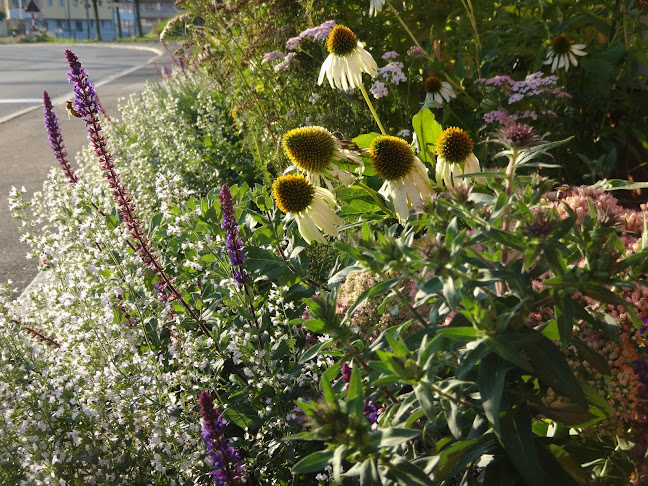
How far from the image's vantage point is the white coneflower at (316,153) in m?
2.18

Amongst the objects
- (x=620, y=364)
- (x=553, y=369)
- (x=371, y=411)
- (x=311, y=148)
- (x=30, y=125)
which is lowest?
(x=30, y=125)

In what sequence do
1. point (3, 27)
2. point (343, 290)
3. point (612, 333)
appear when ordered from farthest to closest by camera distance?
1. point (3, 27)
2. point (343, 290)
3. point (612, 333)

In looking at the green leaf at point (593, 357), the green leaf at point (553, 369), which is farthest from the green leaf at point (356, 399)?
the green leaf at point (593, 357)

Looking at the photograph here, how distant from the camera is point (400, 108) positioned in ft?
13.0

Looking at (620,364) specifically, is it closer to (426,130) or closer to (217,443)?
(217,443)

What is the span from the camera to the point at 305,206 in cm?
209

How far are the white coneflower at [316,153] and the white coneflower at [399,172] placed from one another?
0.14 m

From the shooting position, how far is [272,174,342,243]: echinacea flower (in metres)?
2.05

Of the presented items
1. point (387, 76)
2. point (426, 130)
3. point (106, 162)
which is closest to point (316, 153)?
point (426, 130)

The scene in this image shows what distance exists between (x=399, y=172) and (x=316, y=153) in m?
0.29

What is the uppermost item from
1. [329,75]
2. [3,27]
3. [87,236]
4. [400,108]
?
[329,75]

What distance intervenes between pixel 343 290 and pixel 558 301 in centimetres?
95

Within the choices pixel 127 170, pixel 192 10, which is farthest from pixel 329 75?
pixel 127 170

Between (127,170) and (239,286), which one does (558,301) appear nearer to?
(239,286)
